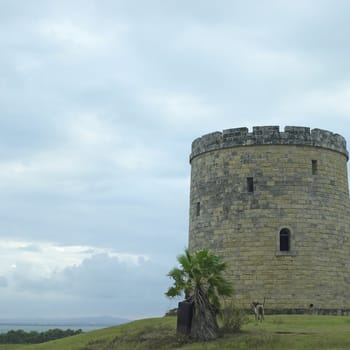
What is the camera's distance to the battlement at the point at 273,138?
90.9ft

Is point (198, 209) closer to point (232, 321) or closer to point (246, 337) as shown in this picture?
point (232, 321)

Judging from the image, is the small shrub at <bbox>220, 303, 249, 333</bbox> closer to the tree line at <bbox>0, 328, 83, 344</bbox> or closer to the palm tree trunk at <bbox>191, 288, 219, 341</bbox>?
the palm tree trunk at <bbox>191, 288, 219, 341</bbox>

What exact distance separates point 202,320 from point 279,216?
28.9 feet

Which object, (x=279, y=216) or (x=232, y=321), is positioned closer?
(x=232, y=321)

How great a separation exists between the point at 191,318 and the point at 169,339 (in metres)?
0.95

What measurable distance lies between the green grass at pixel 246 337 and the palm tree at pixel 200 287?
66 cm

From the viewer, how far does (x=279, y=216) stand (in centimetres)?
2694

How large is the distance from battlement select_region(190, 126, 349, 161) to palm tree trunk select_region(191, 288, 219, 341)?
10039mm

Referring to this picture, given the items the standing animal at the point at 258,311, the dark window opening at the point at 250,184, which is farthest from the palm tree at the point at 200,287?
the dark window opening at the point at 250,184

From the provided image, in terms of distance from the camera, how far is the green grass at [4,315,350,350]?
17391 millimetres

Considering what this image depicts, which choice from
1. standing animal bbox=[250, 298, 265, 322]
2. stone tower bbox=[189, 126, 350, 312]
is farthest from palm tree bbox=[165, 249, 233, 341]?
stone tower bbox=[189, 126, 350, 312]

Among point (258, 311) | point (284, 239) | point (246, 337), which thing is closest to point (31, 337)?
point (284, 239)

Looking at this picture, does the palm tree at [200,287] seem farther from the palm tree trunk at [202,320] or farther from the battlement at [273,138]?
the battlement at [273,138]

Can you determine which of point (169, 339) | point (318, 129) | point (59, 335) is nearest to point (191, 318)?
point (169, 339)
